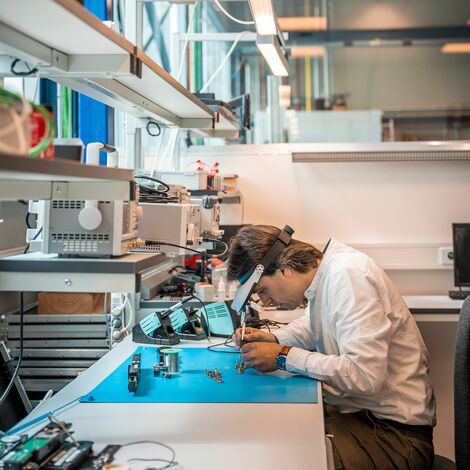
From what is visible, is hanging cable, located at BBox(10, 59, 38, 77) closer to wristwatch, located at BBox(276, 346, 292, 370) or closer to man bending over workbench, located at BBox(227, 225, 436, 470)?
man bending over workbench, located at BBox(227, 225, 436, 470)

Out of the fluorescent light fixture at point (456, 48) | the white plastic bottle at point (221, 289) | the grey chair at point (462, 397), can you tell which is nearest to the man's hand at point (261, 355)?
the grey chair at point (462, 397)

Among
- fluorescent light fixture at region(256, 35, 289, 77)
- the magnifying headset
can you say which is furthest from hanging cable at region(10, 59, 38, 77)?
fluorescent light fixture at region(256, 35, 289, 77)

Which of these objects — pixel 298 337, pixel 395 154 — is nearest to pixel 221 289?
pixel 298 337

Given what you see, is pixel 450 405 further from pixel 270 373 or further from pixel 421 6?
pixel 421 6

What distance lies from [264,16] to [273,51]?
309 millimetres

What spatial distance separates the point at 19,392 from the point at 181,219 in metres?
0.87

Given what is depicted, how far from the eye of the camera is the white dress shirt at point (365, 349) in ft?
6.58

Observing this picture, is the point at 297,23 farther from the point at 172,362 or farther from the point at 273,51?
the point at 172,362

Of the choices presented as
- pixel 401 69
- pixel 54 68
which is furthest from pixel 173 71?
pixel 401 69

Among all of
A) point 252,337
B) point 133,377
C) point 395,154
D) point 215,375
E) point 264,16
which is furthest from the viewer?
point 395,154

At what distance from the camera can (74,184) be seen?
1.61 metres

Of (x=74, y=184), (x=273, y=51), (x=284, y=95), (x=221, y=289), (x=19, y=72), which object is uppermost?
(x=284, y=95)

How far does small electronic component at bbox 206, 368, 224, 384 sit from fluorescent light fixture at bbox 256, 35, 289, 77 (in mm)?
1454

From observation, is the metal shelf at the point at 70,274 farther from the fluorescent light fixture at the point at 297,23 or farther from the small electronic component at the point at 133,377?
the fluorescent light fixture at the point at 297,23
